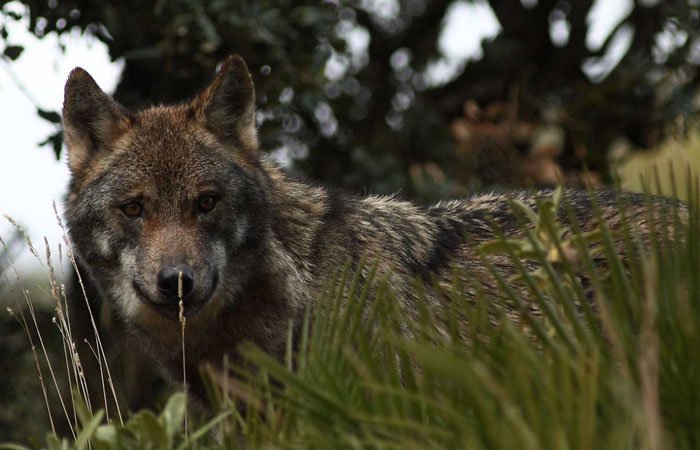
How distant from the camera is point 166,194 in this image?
4.84 m

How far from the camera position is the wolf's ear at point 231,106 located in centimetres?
520

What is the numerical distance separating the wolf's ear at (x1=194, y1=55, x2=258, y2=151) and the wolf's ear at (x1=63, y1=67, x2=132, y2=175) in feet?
1.44

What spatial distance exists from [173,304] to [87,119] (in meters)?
1.32

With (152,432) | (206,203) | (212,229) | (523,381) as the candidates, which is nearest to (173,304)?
(212,229)

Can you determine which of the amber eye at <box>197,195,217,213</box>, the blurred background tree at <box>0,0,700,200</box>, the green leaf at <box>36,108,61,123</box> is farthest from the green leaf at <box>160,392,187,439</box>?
the blurred background tree at <box>0,0,700,200</box>

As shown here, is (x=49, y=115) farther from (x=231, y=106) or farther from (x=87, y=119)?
(x=231, y=106)

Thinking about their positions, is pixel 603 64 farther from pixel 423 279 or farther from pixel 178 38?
pixel 423 279

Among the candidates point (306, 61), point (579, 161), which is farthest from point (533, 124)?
point (306, 61)

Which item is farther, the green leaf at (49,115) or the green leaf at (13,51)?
the green leaf at (49,115)

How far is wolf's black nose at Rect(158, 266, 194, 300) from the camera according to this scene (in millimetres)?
4484

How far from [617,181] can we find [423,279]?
227cm

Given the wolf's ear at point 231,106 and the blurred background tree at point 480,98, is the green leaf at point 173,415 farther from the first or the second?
the blurred background tree at point 480,98

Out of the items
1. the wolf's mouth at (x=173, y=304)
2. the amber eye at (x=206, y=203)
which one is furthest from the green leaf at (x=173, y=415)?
the amber eye at (x=206, y=203)

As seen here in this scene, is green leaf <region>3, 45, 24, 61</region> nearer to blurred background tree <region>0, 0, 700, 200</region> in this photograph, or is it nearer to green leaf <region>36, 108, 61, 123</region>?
green leaf <region>36, 108, 61, 123</region>
